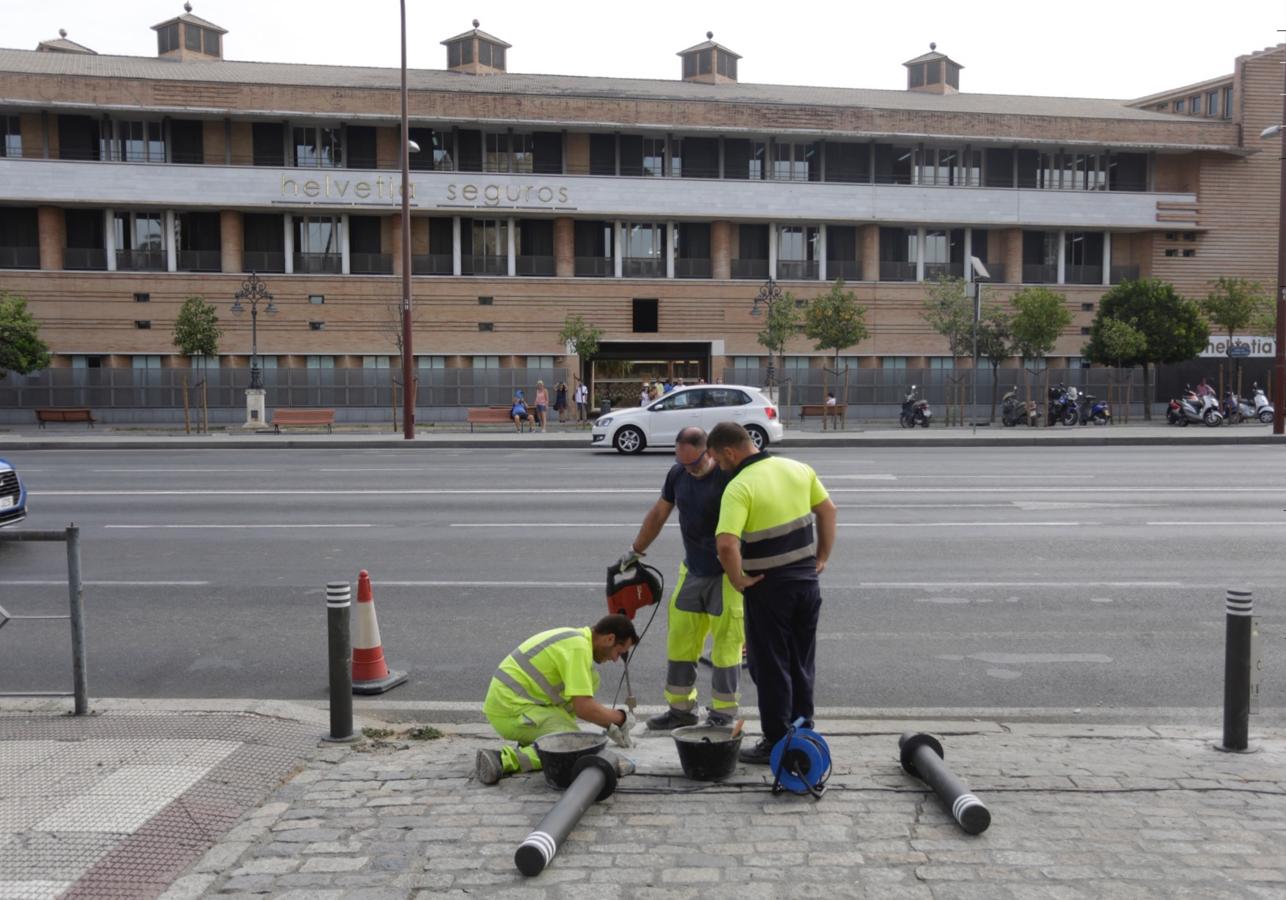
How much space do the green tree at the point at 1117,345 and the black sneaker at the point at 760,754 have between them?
36.0 m

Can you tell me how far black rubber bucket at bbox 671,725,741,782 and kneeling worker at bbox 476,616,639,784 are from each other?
0.41 metres

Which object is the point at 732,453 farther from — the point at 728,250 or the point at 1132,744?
the point at 728,250

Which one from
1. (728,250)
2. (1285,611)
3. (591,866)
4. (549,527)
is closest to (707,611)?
(591,866)

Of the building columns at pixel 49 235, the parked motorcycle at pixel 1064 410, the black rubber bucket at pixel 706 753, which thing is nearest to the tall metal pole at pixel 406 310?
the building columns at pixel 49 235

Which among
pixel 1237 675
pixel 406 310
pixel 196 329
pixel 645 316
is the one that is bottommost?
pixel 1237 675

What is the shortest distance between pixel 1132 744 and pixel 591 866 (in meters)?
3.08

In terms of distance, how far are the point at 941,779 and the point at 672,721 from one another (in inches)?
68.2

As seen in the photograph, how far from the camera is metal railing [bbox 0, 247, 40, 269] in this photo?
41.4m

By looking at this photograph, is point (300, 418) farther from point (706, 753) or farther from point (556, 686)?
point (706, 753)

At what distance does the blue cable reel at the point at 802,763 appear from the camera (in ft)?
16.0

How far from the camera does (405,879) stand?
4156 mm

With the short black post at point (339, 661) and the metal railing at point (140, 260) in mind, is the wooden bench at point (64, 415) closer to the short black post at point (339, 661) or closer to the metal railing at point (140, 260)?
the metal railing at point (140, 260)

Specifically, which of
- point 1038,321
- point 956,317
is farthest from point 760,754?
point 1038,321

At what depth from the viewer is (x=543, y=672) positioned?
552cm
